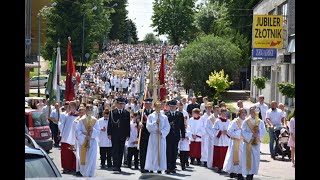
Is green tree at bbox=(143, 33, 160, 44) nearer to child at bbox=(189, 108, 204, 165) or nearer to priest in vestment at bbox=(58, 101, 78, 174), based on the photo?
child at bbox=(189, 108, 204, 165)

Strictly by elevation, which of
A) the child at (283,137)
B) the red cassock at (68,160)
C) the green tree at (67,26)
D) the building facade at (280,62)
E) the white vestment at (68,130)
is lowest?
the red cassock at (68,160)

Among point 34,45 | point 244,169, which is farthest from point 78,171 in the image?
point 34,45

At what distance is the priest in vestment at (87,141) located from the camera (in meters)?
15.5

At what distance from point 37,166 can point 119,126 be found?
10.3m

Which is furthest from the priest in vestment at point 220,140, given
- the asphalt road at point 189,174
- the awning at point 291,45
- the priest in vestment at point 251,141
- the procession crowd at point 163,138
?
the awning at point 291,45

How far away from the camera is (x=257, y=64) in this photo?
4775 centimetres

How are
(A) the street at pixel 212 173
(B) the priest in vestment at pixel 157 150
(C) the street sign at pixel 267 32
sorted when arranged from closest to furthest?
(A) the street at pixel 212 173 → (B) the priest in vestment at pixel 157 150 → (C) the street sign at pixel 267 32

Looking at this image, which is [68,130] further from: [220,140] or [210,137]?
[220,140]

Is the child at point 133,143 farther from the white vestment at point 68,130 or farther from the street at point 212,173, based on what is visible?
the white vestment at point 68,130

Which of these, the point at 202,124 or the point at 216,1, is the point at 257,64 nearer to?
Answer: the point at 202,124

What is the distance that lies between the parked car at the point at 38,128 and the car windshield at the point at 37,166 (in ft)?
39.5

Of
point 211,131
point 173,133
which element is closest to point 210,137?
point 211,131

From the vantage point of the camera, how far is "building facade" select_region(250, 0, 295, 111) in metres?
33.9
